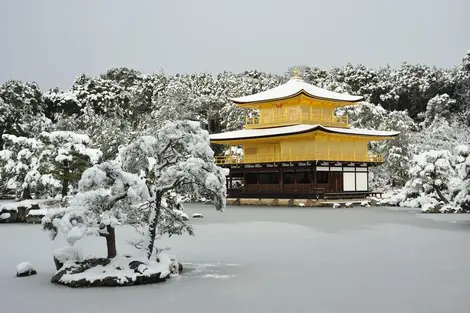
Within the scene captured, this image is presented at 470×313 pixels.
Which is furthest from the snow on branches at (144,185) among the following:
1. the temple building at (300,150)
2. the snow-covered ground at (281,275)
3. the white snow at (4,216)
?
the temple building at (300,150)

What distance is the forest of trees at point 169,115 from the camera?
2577cm

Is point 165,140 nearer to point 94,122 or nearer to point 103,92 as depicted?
point 94,122

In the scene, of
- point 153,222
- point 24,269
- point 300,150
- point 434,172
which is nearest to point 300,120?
point 300,150

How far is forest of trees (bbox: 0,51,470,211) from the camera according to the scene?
25.8 metres

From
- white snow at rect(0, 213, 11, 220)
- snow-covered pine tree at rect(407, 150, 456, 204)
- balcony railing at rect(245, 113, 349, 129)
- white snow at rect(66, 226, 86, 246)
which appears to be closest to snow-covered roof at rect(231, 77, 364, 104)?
balcony railing at rect(245, 113, 349, 129)

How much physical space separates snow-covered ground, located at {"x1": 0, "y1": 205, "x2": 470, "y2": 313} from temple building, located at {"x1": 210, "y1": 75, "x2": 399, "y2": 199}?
16818 millimetres

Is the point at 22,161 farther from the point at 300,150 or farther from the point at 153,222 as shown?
the point at 300,150

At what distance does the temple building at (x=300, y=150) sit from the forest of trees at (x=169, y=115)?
436cm

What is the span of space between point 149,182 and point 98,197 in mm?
2077

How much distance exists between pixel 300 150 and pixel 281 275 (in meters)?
26.5

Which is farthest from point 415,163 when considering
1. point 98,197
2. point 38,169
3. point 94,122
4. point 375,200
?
point 94,122

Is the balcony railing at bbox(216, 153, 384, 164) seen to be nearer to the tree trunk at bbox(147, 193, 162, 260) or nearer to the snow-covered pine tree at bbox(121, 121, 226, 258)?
the snow-covered pine tree at bbox(121, 121, 226, 258)

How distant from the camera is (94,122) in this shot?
46875mm

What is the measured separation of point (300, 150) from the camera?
36.8 metres
